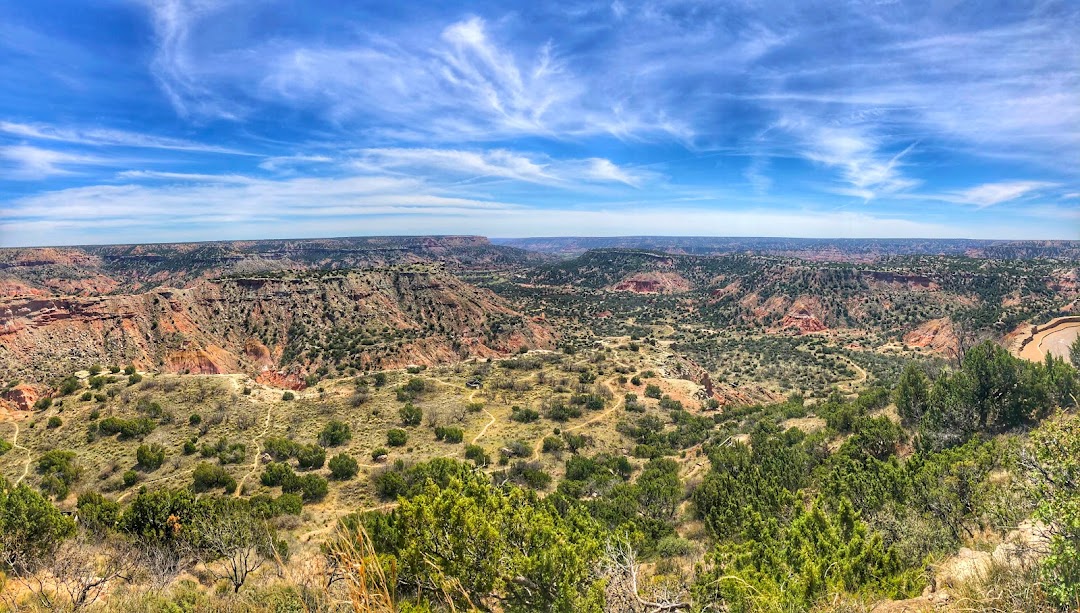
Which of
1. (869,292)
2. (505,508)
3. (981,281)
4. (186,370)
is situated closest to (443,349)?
(186,370)

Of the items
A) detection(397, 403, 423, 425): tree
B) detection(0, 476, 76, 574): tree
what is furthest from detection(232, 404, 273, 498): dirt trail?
detection(0, 476, 76, 574): tree

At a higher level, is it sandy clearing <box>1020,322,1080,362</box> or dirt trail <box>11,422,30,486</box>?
sandy clearing <box>1020,322,1080,362</box>

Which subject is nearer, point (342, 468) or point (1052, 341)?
point (342, 468)

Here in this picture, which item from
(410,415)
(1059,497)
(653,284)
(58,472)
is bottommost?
(410,415)

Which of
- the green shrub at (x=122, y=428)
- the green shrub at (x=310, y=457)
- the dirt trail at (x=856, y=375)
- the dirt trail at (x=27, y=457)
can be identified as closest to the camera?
the dirt trail at (x=27, y=457)

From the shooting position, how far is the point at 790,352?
89625 mm

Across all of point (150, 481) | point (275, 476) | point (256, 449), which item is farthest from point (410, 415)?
point (150, 481)

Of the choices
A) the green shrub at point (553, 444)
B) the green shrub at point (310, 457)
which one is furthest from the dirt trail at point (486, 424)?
the green shrub at point (310, 457)

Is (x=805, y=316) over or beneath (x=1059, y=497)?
beneath

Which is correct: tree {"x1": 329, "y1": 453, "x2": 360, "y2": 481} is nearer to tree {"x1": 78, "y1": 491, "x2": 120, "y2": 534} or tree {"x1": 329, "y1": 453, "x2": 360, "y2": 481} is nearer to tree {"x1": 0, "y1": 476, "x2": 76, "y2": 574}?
tree {"x1": 78, "y1": 491, "x2": 120, "y2": 534}

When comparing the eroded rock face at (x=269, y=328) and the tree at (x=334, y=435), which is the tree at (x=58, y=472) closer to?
the tree at (x=334, y=435)

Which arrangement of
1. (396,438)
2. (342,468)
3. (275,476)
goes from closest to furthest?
(275,476) < (342,468) < (396,438)

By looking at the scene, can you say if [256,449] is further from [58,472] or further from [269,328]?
[269,328]

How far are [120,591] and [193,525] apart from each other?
6849mm
